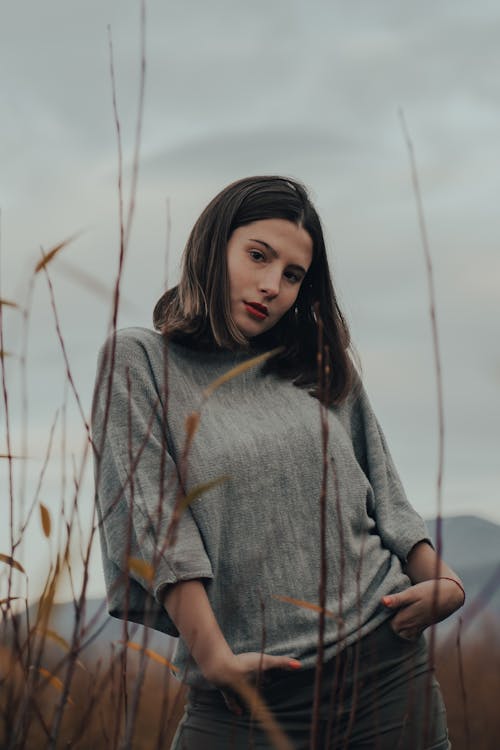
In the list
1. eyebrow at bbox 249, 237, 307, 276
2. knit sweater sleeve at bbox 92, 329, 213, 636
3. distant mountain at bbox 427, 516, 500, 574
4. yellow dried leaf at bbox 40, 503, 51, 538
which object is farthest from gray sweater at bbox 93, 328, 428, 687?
distant mountain at bbox 427, 516, 500, 574

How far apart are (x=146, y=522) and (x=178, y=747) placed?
435mm

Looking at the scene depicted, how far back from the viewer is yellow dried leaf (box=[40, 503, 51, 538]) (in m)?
1.10

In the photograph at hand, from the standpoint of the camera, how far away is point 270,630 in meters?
1.73

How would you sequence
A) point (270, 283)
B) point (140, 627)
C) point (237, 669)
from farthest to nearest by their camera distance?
point (140, 627), point (270, 283), point (237, 669)

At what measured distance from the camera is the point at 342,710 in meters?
1.68

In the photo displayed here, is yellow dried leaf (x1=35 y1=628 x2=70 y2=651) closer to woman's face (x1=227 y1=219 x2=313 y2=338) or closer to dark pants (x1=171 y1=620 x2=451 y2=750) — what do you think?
dark pants (x1=171 y1=620 x2=451 y2=750)

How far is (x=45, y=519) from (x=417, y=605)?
0.83 metres

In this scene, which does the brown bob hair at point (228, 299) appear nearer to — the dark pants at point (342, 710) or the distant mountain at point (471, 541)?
the dark pants at point (342, 710)

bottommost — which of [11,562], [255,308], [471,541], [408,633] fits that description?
[471,541]

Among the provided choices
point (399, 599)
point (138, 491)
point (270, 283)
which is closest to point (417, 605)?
point (399, 599)

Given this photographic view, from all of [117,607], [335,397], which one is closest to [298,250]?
[335,397]

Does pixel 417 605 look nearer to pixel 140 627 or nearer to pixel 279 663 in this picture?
pixel 279 663

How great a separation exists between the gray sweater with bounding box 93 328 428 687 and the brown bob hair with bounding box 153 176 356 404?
80mm

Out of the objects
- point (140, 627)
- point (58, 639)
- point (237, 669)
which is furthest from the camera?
point (140, 627)
